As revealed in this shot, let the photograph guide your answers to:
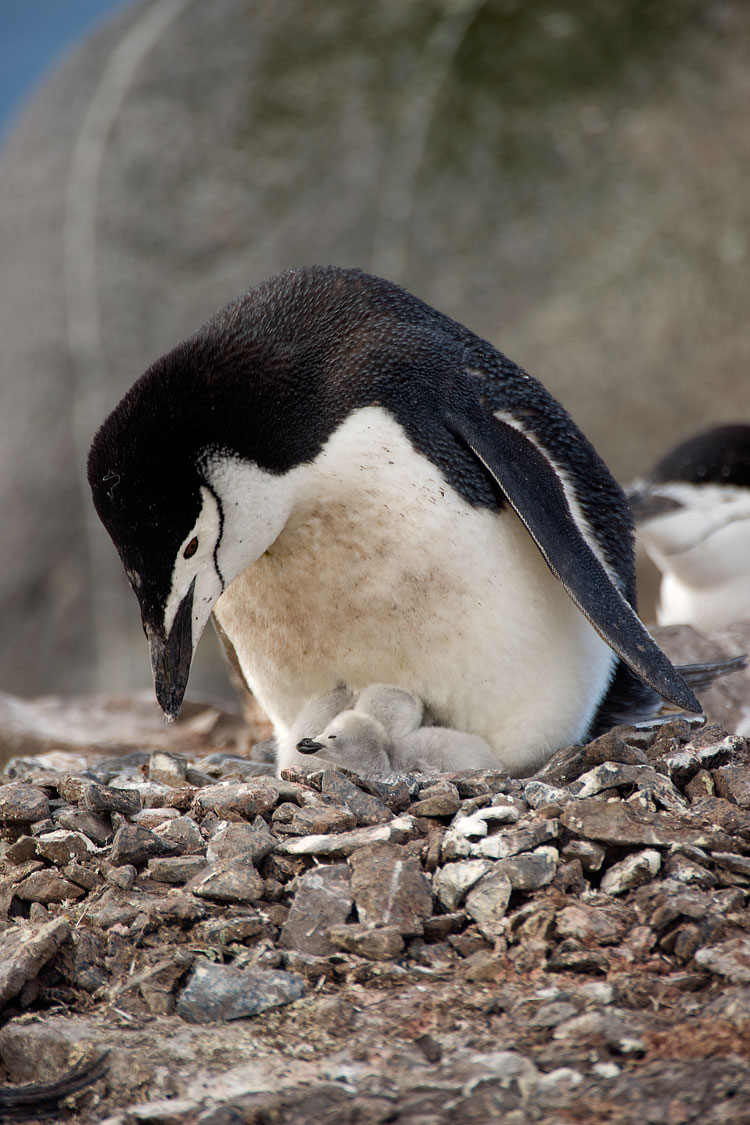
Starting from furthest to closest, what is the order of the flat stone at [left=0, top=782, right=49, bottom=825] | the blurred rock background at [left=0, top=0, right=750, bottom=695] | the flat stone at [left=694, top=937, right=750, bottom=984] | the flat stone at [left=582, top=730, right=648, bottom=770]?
the blurred rock background at [left=0, top=0, right=750, bottom=695]
the flat stone at [left=582, top=730, right=648, bottom=770]
the flat stone at [left=0, top=782, right=49, bottom=825]
the flat stone at [left=694, top=937, right=750, bottom=984]

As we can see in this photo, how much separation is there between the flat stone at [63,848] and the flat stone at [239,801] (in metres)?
0.18

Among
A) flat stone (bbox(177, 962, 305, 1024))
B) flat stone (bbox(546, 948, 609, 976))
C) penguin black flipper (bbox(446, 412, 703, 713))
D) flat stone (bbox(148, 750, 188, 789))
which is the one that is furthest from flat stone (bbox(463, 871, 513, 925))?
flat stone (bbox(148, 750, 188, 789))

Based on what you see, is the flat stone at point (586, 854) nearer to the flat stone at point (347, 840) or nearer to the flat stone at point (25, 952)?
the flat stone at point (347, 840)

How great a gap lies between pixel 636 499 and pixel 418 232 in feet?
9.41

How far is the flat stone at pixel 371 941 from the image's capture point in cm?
131

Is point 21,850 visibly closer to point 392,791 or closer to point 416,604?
point 392,791

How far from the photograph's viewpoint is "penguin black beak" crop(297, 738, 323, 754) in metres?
1.79

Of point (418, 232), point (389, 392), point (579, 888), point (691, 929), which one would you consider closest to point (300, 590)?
point (389, 392)

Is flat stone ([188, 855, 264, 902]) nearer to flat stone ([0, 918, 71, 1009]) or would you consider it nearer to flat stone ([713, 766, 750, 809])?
flat stone ([0, 918, 71, 1009])

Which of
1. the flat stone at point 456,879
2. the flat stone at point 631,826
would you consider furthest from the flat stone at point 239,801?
the flat stone at point 631,826

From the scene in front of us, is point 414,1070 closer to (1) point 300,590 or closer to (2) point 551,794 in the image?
(2) point 551,794

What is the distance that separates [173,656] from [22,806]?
1.07 ft

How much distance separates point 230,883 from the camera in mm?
1425

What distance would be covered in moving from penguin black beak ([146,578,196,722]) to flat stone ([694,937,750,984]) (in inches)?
35.6
